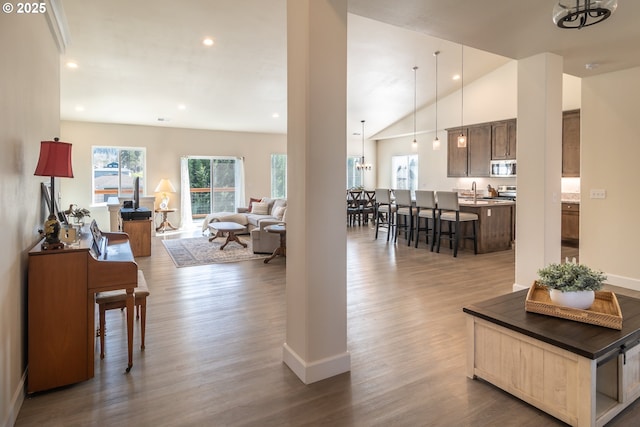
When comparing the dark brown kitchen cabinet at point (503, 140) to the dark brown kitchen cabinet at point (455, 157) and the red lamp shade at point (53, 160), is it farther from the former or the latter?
the red lamp shade at point (53, 160)

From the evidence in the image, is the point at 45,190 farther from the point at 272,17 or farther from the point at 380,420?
the point at 272,17

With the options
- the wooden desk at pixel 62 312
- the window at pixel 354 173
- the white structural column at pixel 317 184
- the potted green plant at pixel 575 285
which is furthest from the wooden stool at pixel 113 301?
the window at pixel 354 173

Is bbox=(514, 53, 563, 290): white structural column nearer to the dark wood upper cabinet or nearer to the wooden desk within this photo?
the wooden desk

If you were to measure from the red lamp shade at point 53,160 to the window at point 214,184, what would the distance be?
8.05m

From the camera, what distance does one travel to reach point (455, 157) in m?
9.57

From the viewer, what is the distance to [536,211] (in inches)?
155

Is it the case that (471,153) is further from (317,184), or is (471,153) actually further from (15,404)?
(15,404)

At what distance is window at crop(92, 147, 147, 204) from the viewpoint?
9102 mm

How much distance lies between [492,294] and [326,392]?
2.75 meters

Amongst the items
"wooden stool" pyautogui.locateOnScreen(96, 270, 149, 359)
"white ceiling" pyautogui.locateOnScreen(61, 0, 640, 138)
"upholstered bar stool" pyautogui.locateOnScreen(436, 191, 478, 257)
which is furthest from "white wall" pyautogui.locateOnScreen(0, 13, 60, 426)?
"upholstered bar stool" pyautogui.locateOnScreen(436, 191, 478, 257)

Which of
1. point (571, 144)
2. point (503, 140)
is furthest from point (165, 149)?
point (571, 144)

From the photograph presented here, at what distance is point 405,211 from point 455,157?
3033mm

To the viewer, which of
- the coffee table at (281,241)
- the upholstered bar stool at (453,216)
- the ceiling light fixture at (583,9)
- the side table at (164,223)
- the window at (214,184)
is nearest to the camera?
the ceiling light fixture at (583,9)

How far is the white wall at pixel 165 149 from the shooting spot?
28.8 feet
